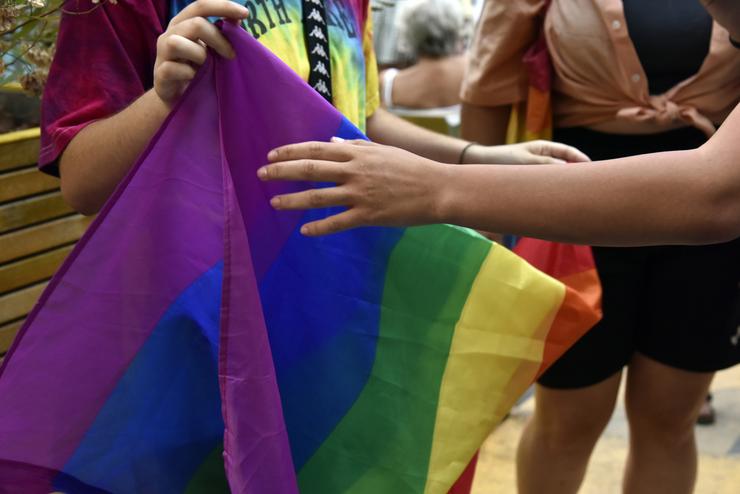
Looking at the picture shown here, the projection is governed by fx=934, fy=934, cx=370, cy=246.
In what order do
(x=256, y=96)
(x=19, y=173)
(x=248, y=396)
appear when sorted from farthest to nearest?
1. (x=19, y=173)
2. (x=256, y=96)
3. (x=248, y=396)

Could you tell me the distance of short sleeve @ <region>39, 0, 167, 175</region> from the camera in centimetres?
120

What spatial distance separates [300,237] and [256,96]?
20 centimetres

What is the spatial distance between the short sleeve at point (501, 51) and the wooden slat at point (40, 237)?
0.99m

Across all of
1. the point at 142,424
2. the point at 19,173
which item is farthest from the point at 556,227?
the point at 19,173

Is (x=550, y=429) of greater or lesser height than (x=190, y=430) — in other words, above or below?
below

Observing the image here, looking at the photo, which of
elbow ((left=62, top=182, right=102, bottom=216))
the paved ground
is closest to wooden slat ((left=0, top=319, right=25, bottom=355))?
elbow ((left=62, top=182, right=102, bottom=216))

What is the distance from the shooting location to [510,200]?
1169mm

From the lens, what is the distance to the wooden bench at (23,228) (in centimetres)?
165

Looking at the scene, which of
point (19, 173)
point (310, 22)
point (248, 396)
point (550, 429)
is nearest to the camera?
point (248, 396)

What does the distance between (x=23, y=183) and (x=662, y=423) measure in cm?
149

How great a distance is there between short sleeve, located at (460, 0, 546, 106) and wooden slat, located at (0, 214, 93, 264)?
0.99 m

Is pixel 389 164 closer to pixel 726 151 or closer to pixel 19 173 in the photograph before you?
pixel 726 151

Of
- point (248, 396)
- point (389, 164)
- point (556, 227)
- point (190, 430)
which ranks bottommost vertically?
point (190, 430)

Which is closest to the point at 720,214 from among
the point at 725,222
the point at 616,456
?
the point at 725,222
